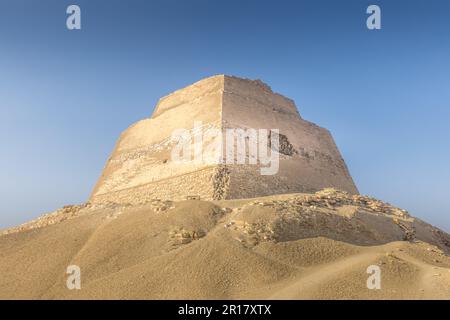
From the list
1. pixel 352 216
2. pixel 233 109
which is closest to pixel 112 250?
pixel 352 216

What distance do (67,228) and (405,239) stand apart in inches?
305

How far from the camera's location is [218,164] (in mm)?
11992

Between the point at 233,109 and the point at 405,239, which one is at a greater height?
the point at 233,109

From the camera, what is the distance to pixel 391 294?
565 cm

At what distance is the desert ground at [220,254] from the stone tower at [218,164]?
2276 mm

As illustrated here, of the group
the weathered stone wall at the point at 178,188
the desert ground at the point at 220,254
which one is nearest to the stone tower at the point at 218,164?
the weathered stone wall at the point at 178,188

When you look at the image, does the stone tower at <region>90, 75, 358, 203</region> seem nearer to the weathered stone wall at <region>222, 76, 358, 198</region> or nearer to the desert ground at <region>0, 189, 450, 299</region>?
the weathered stone wall at <region>222, 76, 358, 198</region>

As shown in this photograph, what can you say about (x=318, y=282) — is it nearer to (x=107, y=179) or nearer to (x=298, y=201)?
(x=298, y=201)

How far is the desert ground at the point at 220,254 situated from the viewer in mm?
6035

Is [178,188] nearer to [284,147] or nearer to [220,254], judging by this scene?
[284,147]

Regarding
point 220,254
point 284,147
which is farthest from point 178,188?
point 220,254

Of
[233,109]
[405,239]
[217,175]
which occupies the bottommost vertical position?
[405,239]

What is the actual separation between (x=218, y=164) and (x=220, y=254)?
5.30m

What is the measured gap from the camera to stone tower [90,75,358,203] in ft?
39.9
